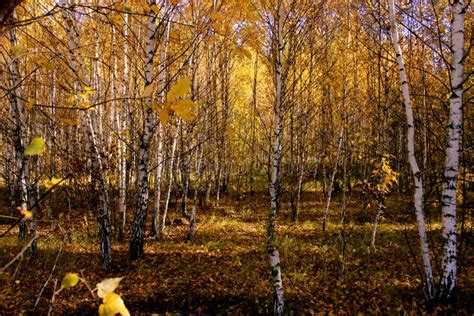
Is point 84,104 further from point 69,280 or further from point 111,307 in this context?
point 111,307

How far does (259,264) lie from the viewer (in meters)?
6.60

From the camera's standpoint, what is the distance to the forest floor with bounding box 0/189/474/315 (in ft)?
15.5

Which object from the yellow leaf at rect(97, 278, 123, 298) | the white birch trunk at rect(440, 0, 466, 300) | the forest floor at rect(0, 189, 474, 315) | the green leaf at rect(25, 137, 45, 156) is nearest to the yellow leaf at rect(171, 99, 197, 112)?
the green leaf at rect(25, 137, 45, 156)

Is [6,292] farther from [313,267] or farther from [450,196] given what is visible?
[450,196]

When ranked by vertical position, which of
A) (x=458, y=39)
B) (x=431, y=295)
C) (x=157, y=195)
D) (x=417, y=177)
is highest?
(x=458, y=39)

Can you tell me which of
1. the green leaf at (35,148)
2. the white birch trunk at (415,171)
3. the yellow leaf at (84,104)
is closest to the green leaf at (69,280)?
the green leaf at (35,148)

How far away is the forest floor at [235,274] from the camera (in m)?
4.71

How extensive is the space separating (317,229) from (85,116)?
24.9 ft

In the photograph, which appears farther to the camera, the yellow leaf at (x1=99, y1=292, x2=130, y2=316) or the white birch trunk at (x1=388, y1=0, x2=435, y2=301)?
the white birch trunk at (x1=388, y1=0, x2=435, y2=301)

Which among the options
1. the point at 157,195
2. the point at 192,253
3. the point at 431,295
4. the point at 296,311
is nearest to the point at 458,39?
the point at 431,295

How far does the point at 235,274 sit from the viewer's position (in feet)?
19.8

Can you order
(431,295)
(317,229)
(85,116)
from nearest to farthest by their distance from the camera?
(431,295) < (85,116) < (317,229)

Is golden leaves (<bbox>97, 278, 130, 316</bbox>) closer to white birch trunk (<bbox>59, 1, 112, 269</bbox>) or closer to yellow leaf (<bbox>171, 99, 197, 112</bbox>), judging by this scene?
yellow leaf (<bbox>171, 99, 197, 112</bbox>)

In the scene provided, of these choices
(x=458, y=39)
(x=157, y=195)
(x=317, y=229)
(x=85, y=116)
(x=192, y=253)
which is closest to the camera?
(x=458, y=39)
